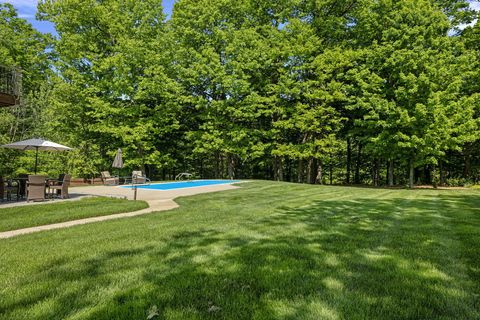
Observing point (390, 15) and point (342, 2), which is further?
point (342, 2)

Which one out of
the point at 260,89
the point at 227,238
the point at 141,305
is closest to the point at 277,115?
the point at 260,89

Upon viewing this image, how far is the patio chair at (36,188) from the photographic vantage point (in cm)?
1086

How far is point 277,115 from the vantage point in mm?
27266

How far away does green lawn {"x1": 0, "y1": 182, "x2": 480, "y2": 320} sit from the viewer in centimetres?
288

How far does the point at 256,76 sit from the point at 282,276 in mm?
24482

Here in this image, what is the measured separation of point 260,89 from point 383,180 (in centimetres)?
1765

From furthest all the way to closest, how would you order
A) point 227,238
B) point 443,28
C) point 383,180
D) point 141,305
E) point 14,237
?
point 383,180 < point 443,28 < point 14,237 < point 227,238 < point 141,305

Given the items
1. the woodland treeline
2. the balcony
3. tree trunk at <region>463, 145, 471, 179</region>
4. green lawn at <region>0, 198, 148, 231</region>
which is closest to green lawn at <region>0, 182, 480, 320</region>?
green lawn at <region>0, 198, 148, 231</region>

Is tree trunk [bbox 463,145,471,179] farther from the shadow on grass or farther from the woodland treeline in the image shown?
the shadow on grass

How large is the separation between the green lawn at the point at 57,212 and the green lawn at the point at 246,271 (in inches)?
57.6

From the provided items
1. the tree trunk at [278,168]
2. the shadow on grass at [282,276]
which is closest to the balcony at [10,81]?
the shadow on grass at [282,276]

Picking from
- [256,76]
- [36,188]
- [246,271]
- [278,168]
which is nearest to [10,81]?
[36,188]

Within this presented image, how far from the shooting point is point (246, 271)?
3850 mm

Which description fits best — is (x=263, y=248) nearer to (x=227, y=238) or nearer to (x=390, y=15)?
(x=227, y=238)
